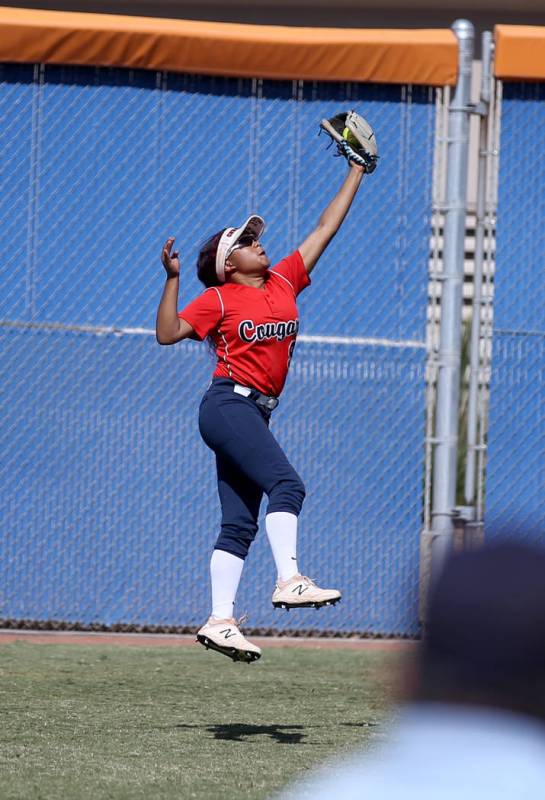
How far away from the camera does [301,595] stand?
196 inches

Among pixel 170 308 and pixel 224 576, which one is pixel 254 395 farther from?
pixel 224 576

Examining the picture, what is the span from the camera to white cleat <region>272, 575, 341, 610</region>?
16.2 feet

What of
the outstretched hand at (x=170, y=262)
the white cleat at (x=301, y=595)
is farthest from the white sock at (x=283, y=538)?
the outstretched hand at (x=170, y=262)

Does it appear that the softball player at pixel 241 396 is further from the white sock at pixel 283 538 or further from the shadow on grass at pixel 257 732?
the shadow on grass at pixel 257 732

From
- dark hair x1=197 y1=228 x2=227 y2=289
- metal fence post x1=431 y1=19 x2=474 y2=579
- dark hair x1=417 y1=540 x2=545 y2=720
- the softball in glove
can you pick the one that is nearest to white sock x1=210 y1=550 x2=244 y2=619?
dark hair x1=197 y1=228 x2=227 y2=289

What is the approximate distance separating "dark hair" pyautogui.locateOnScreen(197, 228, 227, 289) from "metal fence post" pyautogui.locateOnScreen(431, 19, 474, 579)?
2.72 meters

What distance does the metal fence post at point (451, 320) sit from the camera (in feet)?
26.3

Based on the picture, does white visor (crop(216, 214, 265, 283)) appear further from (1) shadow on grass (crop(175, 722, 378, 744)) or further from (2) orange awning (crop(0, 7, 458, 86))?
(2) orange awning (crop(0, 7, 458, 86))

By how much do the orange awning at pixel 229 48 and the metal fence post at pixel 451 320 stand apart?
0.27 metres

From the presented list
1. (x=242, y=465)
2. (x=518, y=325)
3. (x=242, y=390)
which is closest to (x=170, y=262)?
(x=242, y=390)

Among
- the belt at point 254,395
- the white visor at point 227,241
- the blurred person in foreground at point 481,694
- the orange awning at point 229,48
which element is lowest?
the blurred person in foreground at point 481,694

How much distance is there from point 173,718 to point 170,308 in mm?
1666

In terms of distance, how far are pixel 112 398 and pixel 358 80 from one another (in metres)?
2.37

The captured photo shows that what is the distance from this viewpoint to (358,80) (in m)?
8.25
